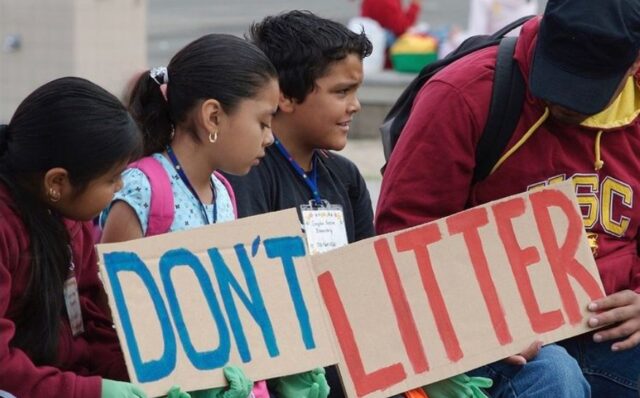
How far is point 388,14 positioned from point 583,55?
9.20m

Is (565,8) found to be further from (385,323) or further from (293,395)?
(293,395)

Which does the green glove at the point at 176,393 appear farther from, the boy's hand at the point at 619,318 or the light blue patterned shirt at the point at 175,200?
the boy's hand at the point at 619,318

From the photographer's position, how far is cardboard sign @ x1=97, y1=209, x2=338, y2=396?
321cm

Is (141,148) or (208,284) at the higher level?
(141,148)

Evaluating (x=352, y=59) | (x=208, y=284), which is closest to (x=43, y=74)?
(x=352, y=59)

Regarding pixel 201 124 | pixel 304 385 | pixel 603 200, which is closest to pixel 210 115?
pixel 201 124

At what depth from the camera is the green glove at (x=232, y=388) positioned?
324 centimetres

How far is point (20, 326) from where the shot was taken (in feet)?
10.5

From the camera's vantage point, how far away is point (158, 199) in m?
3.50

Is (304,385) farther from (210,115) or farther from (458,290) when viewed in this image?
(210,115)

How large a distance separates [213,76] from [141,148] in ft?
1.17

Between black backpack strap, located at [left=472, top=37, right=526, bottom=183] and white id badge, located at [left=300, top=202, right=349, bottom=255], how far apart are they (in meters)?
0.44

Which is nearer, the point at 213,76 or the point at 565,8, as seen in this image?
the point at 213,76

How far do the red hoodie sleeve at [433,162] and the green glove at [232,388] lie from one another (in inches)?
33.1
